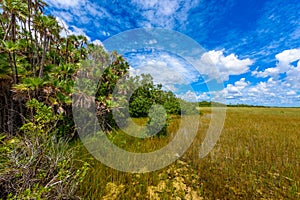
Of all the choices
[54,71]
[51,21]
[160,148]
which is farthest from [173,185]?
[51,21]

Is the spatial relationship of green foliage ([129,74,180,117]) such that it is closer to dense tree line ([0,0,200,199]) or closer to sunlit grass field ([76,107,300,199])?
dense tree line ([0,0,200,199])

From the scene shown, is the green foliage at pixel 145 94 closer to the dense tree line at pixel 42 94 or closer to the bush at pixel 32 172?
the dense tree line at pixel 42 94

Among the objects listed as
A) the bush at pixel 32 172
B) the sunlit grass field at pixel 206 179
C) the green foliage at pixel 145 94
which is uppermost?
the green foliage at pixel 145 94

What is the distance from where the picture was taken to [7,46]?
2.10 meters

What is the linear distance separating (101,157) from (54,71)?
2.10 m

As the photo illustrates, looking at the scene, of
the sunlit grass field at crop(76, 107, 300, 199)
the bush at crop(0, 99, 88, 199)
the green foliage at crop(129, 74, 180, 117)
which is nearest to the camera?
the bush at crop(0, 99, 88, 199)

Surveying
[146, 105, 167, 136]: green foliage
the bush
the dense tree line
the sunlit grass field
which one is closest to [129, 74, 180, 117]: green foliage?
the dense tree line

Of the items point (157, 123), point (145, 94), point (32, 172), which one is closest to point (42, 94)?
point (32, 172)

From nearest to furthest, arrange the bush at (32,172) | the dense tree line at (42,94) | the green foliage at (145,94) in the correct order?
the bush at (32,172)
the dense tree line at (42,94)
the green foliage at (145,94)

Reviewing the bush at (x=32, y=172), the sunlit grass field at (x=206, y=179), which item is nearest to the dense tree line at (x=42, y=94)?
the bush at (x=32, y=172)

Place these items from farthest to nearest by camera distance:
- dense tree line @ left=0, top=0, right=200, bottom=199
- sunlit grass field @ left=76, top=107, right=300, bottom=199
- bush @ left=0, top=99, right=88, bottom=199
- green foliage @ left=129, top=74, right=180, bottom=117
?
green foliage @ left=129, top=74, right=180, bottom=117
sunlit grass field @ left=76, top=107, right=300, bottom=199
dense tree line @ left=0, top=0, right=200, bottom=199
bush @ left=0, top=99, right=88, bottom=199

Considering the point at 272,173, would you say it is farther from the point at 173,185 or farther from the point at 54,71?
the point at 54,71

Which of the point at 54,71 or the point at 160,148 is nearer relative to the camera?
the point at 54,71

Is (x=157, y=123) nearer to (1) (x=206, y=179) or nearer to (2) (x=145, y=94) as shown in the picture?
(2) (x=145, y=94)
